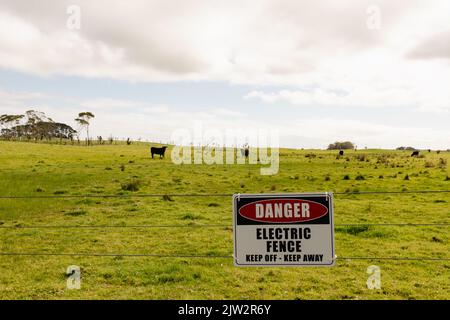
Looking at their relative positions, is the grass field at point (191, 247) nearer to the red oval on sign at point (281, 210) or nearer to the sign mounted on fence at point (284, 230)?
the sign mounted on fence at point (284, 230)

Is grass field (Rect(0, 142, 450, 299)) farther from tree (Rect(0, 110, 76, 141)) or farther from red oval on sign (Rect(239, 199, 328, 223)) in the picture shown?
tree (Rect(0, 110, 76, 141))

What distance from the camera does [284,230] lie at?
227 inches

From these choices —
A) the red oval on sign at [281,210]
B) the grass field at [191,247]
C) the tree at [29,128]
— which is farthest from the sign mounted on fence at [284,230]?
the tree at [29,128]

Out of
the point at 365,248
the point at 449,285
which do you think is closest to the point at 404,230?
the point at 365,248

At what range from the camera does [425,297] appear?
9.17m

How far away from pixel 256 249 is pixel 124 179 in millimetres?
27804

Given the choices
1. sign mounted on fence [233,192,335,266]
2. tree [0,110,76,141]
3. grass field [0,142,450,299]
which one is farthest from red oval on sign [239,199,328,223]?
tree [0,110,76,141]

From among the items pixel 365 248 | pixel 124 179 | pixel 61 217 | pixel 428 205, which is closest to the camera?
pixel 365 248

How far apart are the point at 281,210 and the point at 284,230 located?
28 centimetres

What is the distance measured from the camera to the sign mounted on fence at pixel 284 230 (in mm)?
5676

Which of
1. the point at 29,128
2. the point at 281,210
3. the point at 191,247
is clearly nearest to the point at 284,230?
the point at 281,210

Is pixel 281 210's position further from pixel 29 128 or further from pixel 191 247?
pixel 29 128
